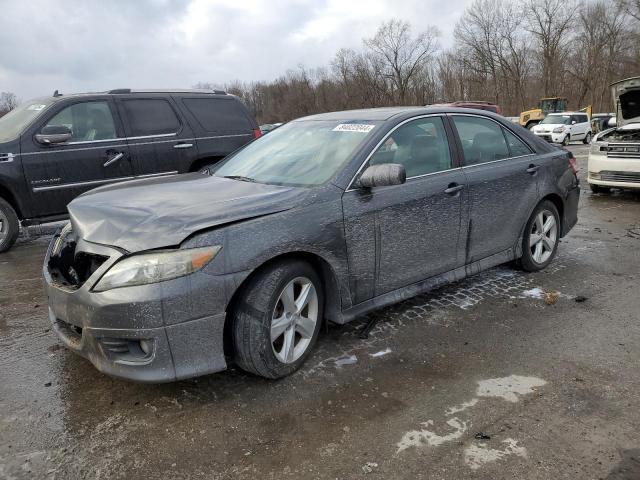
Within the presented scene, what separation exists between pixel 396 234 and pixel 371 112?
1132 millimetres

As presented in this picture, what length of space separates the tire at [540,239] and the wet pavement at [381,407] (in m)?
0.76

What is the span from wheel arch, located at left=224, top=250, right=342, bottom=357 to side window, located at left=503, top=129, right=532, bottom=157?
8.04 feet

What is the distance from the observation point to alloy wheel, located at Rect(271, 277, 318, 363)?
299 cm

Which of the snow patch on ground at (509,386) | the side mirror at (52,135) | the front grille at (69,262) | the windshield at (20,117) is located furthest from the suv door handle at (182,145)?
the snow patch on ground at (509,386)

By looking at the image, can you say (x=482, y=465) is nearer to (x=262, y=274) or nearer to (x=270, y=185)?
(x=262, y=274)

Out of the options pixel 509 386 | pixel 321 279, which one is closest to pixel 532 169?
pixel 509 386

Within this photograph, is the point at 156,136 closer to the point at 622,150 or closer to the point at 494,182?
the point at 494,182

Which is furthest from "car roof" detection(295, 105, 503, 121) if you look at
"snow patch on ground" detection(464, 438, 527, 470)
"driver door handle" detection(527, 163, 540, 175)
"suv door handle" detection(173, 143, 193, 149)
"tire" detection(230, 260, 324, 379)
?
"suv door handle" detection(173, 143, 193, 149)

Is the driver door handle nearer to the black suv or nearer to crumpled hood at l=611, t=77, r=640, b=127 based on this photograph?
the black suv

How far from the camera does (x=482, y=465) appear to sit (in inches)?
91.6

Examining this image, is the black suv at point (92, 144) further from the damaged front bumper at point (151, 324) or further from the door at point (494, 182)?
the door at point (494, 182)

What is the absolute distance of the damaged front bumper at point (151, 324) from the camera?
8.34 ft

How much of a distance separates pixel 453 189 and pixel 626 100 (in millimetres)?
8433

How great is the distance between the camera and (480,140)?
14.4ft
